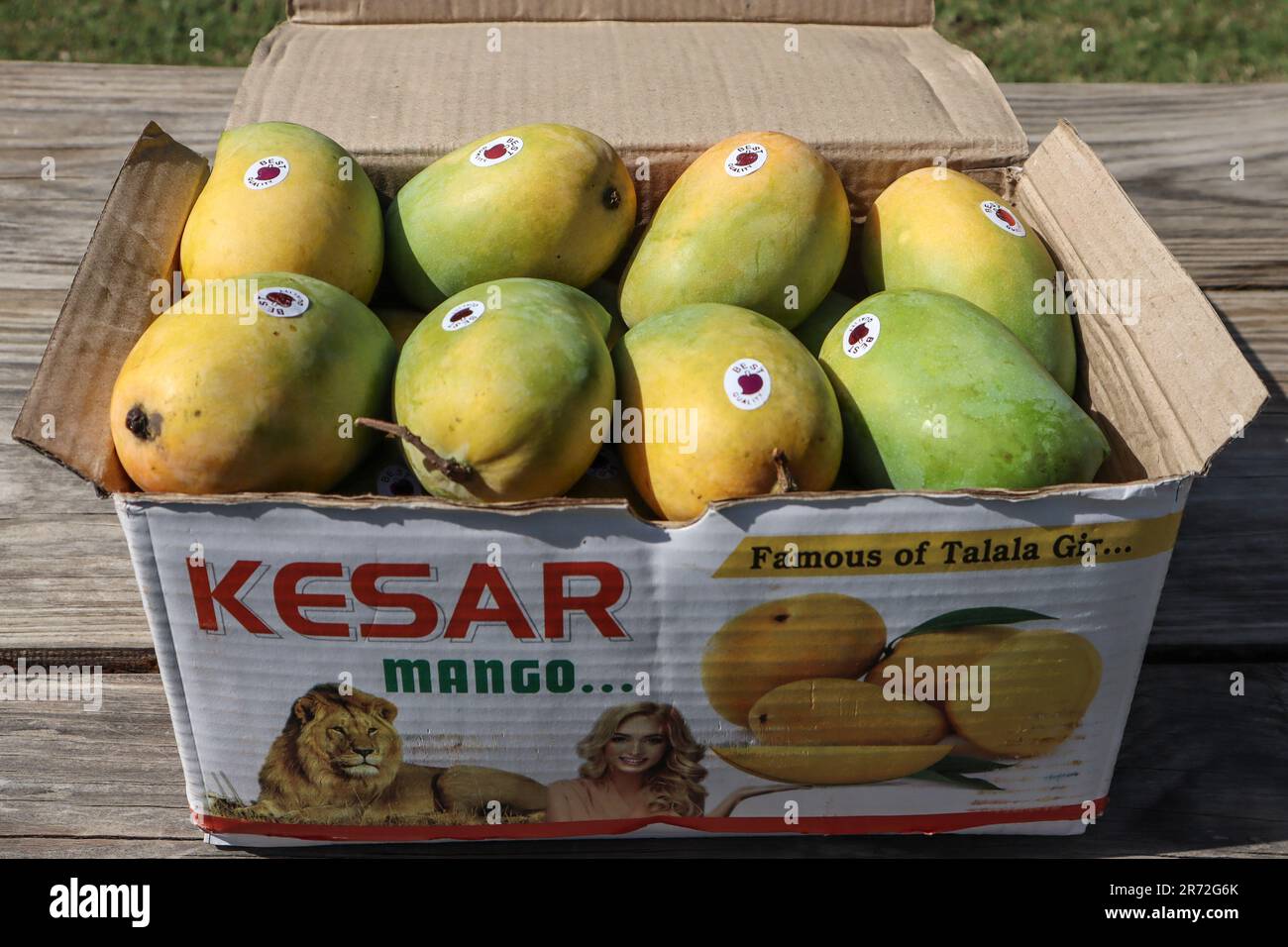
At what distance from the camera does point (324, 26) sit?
6.72 feet

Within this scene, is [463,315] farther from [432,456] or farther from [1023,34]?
[1023,34]

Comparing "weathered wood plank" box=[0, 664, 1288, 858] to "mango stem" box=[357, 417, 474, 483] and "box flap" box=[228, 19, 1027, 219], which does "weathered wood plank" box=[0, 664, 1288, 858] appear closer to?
"mango stem" box=[357, 417, 474, 483]

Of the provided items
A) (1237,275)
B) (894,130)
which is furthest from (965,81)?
(1237,275)

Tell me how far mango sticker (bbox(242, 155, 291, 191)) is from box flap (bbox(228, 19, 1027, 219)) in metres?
0.24

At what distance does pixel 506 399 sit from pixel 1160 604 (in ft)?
2.86

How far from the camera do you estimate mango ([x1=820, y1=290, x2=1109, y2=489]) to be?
123 cm

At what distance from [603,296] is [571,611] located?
0.63 meters

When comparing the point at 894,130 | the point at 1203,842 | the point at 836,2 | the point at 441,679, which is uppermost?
the point at 836,2

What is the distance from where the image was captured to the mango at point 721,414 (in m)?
1.18

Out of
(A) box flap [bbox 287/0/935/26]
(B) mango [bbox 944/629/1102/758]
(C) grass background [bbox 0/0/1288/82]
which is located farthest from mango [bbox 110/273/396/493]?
(C) grass background [bbox 0/0/1288/82]

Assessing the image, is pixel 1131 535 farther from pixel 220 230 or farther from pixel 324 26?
pixel 324 26

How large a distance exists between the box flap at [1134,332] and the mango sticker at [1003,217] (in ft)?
0.31

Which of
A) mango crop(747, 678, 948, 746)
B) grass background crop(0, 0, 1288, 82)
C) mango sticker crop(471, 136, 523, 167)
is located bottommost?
mango crop(747, 678, 948, 746)

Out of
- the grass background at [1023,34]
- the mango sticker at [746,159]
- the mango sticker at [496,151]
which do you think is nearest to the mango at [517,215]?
the mango sticker at [496,151]
